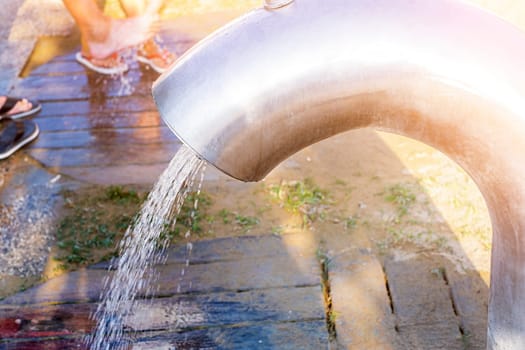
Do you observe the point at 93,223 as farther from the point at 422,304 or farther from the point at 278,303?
the point at 422,304

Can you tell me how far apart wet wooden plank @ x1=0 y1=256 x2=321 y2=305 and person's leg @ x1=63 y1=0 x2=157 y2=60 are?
1775 millimetres

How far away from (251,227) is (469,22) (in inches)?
67.0

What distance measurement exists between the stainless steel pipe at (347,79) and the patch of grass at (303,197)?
4.99ft

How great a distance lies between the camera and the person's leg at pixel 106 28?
13.2ft

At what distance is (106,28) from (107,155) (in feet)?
3.02

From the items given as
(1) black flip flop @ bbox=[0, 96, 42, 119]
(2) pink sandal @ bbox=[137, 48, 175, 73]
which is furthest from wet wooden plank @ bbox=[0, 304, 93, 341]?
(2) pink sandal @ bbox=[137, 48, 175, 73]

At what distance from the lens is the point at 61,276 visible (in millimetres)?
2789

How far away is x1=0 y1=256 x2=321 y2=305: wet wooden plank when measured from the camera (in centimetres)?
266

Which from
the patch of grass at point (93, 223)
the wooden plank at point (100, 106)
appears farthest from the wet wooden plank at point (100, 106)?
the patch of grass at point (93, 223)

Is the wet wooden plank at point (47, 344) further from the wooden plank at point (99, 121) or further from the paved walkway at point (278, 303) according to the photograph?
the wooden plank at point (99, 121)

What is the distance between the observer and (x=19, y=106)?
3883mm

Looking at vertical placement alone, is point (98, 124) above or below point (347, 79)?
below

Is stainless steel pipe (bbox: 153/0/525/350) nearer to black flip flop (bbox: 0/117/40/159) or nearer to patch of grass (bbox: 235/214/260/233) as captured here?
patch of grass (bbox: 235/214/260/233)

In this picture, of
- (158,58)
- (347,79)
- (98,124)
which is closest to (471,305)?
(347,79)
